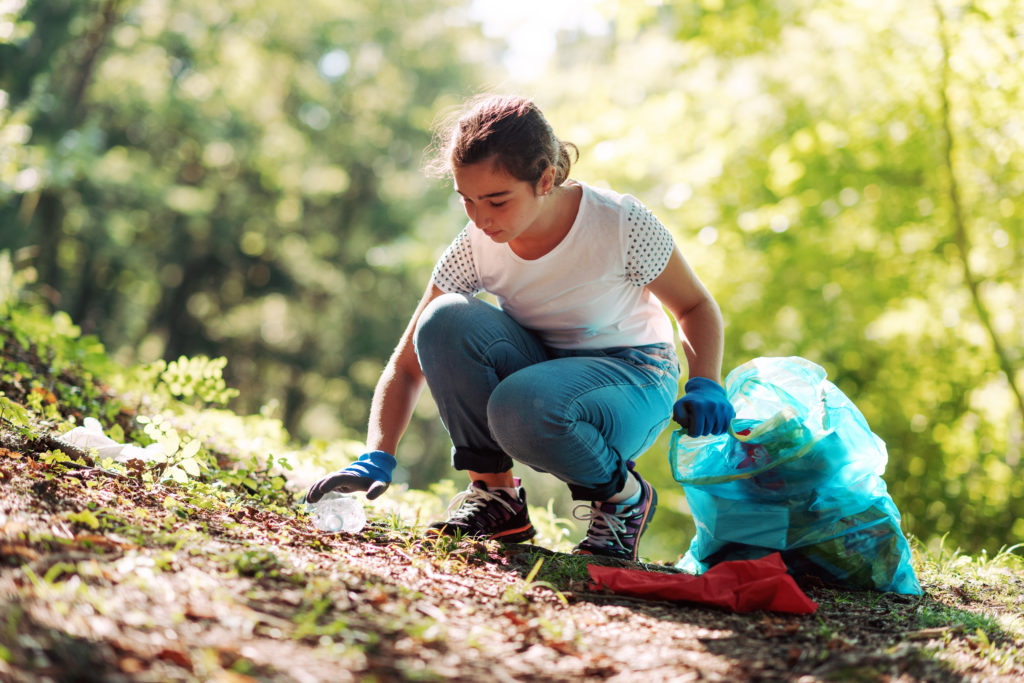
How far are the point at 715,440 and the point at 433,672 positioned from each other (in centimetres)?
143

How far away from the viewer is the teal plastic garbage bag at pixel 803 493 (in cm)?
236

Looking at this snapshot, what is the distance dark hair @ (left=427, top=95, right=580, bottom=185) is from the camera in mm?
2342

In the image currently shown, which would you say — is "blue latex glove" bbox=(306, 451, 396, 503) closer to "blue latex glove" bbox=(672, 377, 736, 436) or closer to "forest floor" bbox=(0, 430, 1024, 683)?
"forest floor" bbox=(0, 430, 1024, 683)

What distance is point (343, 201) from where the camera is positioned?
17.3 metres

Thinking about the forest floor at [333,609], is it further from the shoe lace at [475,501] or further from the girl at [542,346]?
the girl at [542,346]

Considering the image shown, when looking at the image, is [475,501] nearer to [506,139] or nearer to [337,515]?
[337,515]

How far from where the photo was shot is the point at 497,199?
2.39 metres

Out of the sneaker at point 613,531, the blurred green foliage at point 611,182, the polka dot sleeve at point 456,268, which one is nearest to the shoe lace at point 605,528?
the sneaker at point 613,531

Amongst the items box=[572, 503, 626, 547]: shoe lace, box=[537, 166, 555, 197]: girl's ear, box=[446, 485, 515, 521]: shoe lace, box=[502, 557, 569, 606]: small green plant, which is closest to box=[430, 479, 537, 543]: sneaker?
box=[446, 485, 515, 521]: shoe lace

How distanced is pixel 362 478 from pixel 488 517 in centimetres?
45

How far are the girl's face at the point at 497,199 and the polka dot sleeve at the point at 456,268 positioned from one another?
0.27 metres

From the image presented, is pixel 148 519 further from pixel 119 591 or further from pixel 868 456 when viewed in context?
pixel 868 456

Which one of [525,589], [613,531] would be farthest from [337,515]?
[613,531]

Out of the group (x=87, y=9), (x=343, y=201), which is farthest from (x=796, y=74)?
(x=343, y=201)
